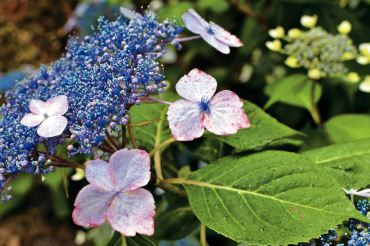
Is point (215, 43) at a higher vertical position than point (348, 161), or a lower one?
higher

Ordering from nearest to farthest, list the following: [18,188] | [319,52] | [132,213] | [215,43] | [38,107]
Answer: [132,213]
[38,107]
[215,43]
[319,52]
[18,188]

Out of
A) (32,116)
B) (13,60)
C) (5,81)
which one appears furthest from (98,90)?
(13,60)

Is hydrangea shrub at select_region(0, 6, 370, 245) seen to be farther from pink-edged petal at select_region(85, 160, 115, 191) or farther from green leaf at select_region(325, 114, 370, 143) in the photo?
green leaf at select_region(325, 114, 370, 143)

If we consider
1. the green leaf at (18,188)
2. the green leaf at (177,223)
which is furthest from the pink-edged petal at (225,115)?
the green leaf at (18,188)

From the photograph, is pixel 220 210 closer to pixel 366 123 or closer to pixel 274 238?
pixel 274 238

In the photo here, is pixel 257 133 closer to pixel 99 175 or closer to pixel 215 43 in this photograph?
pixel 215 43

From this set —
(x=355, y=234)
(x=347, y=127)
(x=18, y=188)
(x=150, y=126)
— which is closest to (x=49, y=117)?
(x=150, y=126)
